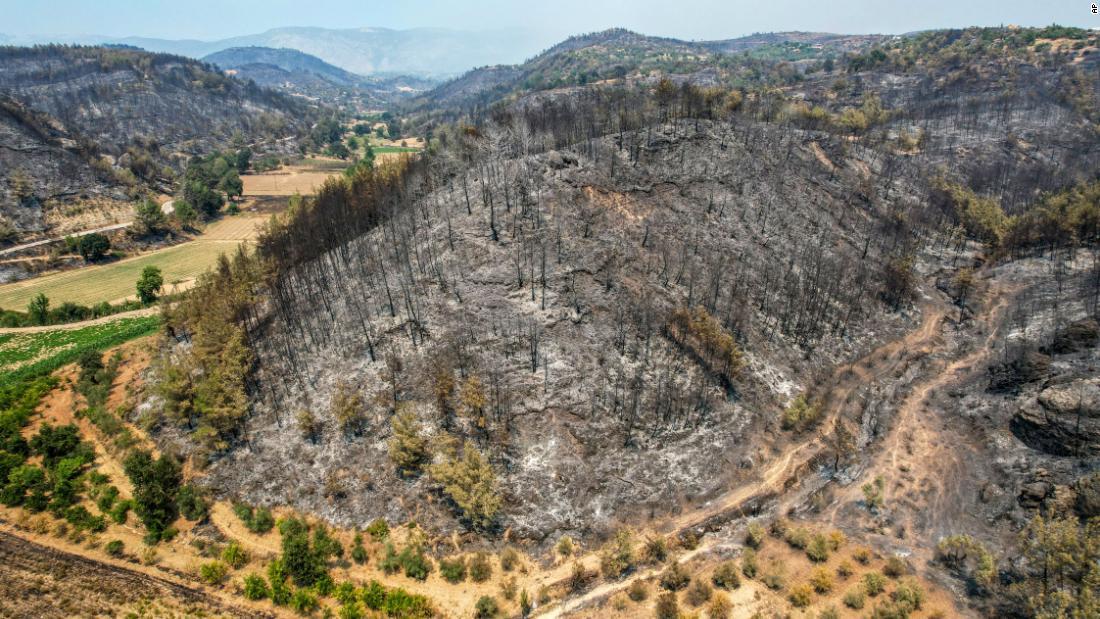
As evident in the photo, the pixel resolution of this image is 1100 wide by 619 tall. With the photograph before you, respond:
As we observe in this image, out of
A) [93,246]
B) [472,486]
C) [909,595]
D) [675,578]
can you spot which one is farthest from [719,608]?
[93,246]

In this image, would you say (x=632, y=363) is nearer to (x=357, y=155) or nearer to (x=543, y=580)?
(x=543, y=580)

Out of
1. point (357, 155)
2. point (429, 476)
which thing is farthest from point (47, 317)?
point (357, 155)

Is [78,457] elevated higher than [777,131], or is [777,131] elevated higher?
[777,131]

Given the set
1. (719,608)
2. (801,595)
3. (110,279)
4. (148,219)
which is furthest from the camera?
(148,219)

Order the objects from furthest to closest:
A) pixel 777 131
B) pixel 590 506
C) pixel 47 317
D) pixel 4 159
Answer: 1. pixel 4 159
2. pixel 777 131
3. pixel 47 317
4. pixel 590 506

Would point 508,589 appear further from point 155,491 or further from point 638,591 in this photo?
point 155,491

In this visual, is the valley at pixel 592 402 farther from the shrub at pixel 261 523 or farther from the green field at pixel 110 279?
the green field at pixel 110 279
